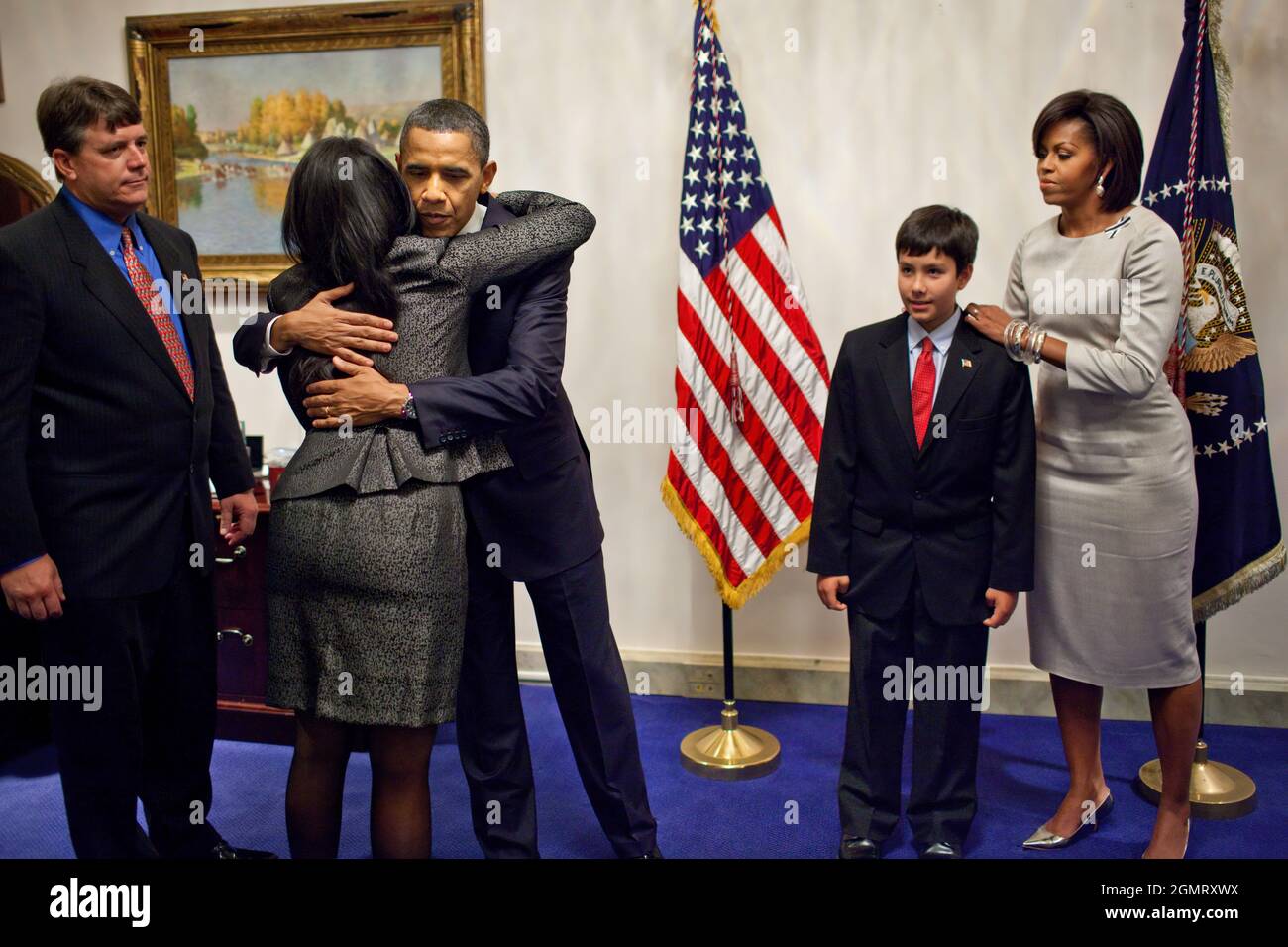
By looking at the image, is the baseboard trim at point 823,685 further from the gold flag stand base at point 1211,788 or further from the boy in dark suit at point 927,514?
the boy in dark suit at point 927,514

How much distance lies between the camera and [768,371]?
11.0ft

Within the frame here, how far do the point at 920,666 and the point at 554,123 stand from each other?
241cm

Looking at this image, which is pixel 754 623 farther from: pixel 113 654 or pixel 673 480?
pixel 113 654

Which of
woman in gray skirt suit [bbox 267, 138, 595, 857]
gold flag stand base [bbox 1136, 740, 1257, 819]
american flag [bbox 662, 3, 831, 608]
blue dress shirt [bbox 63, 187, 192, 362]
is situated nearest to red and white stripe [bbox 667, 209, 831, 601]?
american flag [bbox 662, 3, 831, 608]

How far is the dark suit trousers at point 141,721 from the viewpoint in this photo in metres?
2.28

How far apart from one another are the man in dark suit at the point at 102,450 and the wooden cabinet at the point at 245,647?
111 cm

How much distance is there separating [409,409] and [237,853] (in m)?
1.55

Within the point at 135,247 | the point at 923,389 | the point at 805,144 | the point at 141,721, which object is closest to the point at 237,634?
the point at 141,721

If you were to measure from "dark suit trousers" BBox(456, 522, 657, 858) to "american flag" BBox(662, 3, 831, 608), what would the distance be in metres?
0.99

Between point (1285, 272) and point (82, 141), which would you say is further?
point (1285, 272)

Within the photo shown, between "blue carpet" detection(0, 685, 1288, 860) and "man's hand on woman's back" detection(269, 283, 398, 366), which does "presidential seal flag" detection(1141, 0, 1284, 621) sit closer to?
"blue carpet" detection(0, 685, 1288, 860)

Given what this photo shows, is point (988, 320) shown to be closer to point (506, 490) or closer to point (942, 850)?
point (506, 490)

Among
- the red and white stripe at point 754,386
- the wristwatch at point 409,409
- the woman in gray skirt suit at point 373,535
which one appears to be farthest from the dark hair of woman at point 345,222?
the red and white stripe at point 754,386
